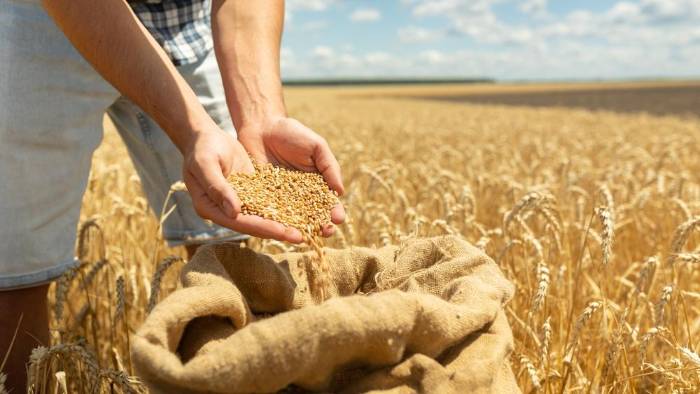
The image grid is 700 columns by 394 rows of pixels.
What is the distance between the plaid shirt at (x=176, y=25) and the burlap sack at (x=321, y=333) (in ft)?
3.07

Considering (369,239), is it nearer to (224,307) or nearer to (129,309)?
(129,309)

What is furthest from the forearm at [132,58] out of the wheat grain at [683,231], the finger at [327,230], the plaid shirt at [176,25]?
the wheat grain at [683,231]

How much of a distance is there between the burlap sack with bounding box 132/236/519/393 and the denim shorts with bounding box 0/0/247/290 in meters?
0.65

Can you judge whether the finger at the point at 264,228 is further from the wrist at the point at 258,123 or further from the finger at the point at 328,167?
the wrist at the point at 258,123

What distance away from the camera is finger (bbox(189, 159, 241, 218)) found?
128cm

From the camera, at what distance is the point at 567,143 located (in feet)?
29.5

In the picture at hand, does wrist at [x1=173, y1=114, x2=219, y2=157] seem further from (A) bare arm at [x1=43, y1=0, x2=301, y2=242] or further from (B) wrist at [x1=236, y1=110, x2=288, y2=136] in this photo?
(B) wrist at [x1=236, y1=110, x2=288, y2=136]

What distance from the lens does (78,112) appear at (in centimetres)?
178

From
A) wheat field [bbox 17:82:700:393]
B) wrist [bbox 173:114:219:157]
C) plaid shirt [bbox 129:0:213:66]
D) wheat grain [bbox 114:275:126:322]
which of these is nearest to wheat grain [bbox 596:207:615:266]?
wheat field [bbox 17:82:700:393]

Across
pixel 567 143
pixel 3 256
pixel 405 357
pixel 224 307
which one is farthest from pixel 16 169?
pixel 567 143

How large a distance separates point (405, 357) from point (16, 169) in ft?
3.67

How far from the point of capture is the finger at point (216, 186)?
1284mm

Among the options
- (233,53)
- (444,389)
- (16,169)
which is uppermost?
(233,53)

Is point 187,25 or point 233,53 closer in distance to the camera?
point 233,53
